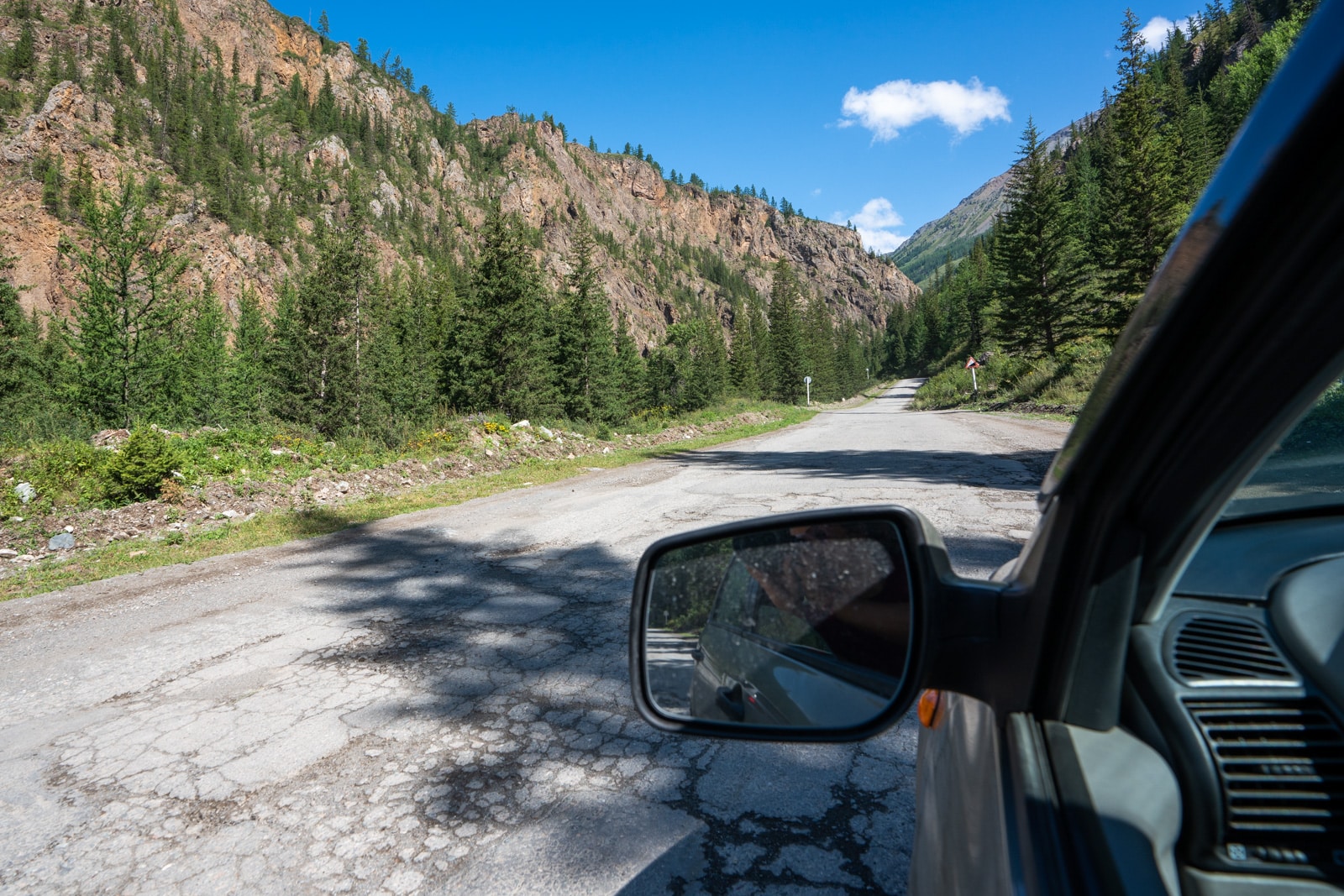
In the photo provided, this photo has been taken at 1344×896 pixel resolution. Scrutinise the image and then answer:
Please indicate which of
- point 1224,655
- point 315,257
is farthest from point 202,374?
point 1224,655

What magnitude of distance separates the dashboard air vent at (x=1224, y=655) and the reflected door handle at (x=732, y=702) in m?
0.71

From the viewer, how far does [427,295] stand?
1903 inches

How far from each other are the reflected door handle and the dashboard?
2.08 ft

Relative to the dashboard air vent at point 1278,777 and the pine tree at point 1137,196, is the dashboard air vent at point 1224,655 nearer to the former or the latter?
the dashboard air vent at point 1278,777

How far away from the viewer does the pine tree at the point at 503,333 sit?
73.3 ft

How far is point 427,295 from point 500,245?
1113 inches

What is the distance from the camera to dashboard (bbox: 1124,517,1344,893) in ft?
2.61

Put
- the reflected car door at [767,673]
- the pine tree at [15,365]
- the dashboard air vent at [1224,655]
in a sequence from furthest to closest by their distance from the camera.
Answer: the pine tree at [15,365] → the reflected car door at [767,673] → the dashboard air vent at [1224,655]

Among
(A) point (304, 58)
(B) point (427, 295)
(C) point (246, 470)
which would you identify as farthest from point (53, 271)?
(A) point (304, 58)

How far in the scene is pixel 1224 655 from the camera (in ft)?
3.33

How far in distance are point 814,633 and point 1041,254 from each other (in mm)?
38094

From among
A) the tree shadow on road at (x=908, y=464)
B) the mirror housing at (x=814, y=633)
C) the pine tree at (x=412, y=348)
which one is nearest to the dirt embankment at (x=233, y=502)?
the tree shadow on road at (x=908, y=464)

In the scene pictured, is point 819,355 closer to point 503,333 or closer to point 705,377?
point 705,377

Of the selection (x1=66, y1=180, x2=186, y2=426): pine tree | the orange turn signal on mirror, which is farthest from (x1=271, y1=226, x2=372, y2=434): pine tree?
the orange turn signal on mirror
